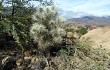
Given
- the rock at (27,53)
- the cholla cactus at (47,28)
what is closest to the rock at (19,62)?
the rock at (27,53)

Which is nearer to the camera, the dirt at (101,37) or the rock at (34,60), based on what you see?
the rock at (34,60)

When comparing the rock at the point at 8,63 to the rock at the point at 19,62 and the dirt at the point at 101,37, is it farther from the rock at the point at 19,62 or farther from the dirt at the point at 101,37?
the dirt at the point at 101,37

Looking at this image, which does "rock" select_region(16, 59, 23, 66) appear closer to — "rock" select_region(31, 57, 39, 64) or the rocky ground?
the rocky ground

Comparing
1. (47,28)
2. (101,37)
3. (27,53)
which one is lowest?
(101,37)

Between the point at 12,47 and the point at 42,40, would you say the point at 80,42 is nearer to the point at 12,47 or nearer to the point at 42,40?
the point at 42,40

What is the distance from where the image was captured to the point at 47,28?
13.8 feet

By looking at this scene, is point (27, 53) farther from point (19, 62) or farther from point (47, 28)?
point (47, 28)

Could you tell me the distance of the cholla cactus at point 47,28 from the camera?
4160 millimetres

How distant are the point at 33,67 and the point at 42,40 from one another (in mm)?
456

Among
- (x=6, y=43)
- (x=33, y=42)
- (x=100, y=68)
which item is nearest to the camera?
(x=100, y=68)

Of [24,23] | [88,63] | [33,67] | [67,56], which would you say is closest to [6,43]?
[24,23]

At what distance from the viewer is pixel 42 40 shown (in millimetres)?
4215

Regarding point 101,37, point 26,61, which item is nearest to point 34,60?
point 26,61

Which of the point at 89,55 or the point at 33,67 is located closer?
the point at 33,67
